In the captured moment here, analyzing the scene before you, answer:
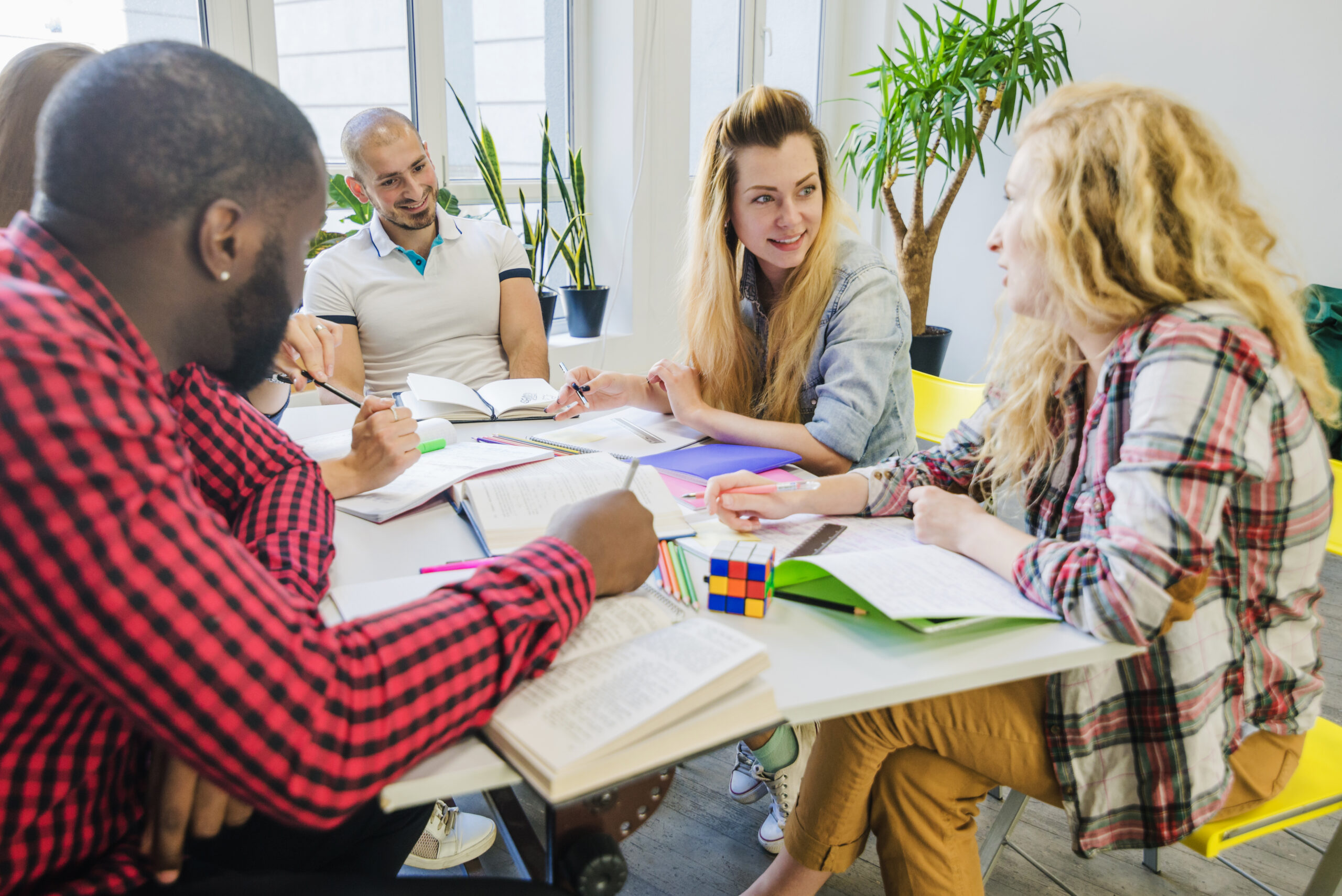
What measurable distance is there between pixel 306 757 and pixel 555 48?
3.53 metres

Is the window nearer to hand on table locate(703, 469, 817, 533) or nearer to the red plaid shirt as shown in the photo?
hand on table locate(703, 469, 817, 533)

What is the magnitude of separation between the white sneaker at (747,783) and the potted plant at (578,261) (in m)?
2.01

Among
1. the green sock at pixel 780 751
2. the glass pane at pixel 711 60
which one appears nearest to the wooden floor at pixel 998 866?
the green sock at pixel 780 751

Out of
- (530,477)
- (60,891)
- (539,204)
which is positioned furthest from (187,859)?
(539,204)

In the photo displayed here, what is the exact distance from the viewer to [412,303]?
247cm

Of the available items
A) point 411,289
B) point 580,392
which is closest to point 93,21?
point 411,289

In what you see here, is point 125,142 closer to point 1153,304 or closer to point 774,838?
point 1153,304

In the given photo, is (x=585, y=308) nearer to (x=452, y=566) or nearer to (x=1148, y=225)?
(x=452, y=566)

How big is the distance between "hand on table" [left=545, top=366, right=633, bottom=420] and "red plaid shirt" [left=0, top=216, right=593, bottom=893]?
1048mm

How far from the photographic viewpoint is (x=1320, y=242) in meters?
3.39

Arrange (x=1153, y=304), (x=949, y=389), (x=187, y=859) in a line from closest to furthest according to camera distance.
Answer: (x=187, y=859) < (x=1153, y=304) < (x=949, y=389)

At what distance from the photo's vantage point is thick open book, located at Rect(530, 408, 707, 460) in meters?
1.55

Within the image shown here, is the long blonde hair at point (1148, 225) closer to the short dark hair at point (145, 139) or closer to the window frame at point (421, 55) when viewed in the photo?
the short dark hair at point (145, 139)

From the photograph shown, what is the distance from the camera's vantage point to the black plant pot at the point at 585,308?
3.48m
